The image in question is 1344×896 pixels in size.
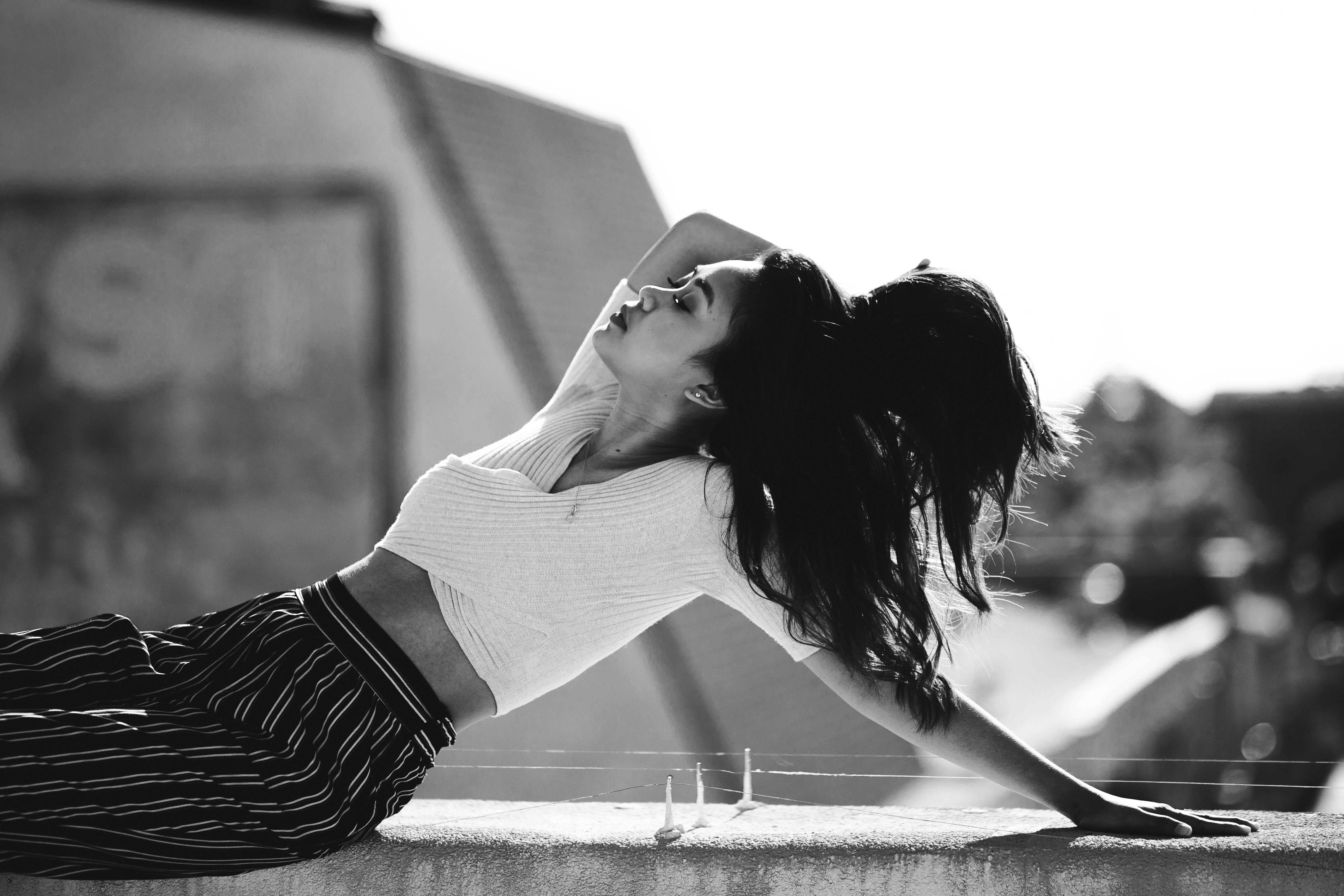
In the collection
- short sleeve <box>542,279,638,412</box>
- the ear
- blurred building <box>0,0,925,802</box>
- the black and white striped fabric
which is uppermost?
blurred building <box>0,0,925,802</box>

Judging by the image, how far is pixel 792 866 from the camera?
1.58m

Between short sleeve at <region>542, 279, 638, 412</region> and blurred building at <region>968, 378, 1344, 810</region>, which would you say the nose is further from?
blurred building at <region>968, 378, 1344, 810</region>

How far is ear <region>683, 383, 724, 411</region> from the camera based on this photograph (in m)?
1.85

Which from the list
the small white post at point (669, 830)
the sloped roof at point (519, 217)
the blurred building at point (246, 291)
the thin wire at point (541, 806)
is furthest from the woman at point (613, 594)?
the blurred building at point (246, 291)

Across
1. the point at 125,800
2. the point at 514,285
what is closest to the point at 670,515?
the point at 125,800

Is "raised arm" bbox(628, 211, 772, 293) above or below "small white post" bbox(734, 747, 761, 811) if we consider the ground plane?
above

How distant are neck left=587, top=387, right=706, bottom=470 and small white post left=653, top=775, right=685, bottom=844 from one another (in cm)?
53

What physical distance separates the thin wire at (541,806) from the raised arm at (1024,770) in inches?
18.3

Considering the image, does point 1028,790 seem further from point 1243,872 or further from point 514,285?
point 514,285

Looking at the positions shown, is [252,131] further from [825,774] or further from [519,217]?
[825,774]

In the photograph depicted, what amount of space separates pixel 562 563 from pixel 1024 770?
727 mm

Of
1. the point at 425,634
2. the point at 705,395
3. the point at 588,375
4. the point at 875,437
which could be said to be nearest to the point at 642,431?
the point at 705,395

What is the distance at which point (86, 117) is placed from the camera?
230 inches

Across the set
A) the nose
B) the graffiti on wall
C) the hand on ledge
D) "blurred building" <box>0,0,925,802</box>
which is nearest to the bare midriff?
the nose
